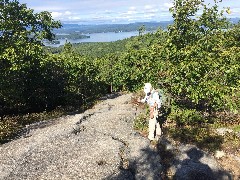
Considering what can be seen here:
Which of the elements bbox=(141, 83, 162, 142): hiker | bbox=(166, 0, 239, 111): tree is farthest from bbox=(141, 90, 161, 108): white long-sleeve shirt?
bbox=(166, 0, 239, 111): tree

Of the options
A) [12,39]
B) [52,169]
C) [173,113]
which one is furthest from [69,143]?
[12,39]

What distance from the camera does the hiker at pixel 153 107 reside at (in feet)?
57.2

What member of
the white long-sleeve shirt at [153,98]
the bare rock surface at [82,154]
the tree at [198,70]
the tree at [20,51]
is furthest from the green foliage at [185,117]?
the tree at [20,51]

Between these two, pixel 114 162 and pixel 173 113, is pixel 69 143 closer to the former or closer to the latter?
pixel 114 162

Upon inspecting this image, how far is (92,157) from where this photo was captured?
17297 millimetres

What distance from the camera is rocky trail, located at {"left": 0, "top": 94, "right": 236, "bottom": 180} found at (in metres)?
15.6

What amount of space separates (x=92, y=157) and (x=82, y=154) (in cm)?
72

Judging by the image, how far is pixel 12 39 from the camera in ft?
109

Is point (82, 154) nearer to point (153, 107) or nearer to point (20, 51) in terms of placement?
point (153, 107)

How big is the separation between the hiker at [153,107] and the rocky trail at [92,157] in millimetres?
700

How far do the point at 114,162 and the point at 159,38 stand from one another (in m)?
13.4

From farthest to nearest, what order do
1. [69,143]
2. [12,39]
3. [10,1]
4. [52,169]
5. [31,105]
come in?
[31,105] → [10,1] → [12,39] → [69,143] → [52,169]

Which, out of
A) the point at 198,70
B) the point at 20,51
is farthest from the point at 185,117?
the point at 20,51

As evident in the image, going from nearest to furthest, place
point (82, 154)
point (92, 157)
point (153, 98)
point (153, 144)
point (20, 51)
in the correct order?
point (92, 157), point (153, 98), point (82, 154), point (153, 144), point (20, 51)
